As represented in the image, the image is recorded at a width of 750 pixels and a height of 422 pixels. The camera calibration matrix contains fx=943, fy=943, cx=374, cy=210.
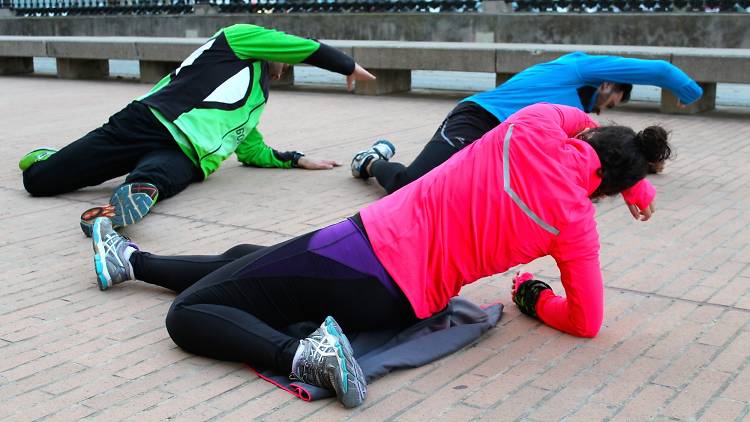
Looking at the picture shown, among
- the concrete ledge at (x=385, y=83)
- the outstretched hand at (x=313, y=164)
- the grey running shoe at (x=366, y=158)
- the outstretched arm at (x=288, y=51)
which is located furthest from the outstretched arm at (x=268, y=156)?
the concrete ledge at (x=385, y=83)

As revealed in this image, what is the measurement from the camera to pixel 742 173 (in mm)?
6070

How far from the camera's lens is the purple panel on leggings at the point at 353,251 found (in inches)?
119

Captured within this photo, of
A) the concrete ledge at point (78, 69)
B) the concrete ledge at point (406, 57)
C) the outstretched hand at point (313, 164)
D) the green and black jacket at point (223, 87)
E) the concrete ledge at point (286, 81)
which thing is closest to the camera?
the green and black jacket at point (223, 87)

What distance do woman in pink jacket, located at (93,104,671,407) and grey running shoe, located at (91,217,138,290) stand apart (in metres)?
0.79

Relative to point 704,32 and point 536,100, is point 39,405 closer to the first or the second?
point 536,100

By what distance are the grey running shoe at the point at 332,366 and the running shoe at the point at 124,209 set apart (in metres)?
2.17

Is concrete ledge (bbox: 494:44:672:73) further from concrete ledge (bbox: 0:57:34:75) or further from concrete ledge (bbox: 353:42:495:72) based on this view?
concrete ledge (bbox: 0:57:34:75)

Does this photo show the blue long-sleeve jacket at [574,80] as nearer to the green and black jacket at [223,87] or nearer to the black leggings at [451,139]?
the black leggings at [451,139]

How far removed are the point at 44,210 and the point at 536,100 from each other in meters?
2.86

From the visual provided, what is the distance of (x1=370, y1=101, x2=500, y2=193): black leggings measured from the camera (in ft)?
17.5

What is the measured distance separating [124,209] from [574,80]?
99.0 inches

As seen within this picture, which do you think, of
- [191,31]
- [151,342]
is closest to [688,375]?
Answer: [151,342]

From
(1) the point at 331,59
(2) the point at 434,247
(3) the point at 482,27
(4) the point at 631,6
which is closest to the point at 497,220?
(2) the point at 434,247

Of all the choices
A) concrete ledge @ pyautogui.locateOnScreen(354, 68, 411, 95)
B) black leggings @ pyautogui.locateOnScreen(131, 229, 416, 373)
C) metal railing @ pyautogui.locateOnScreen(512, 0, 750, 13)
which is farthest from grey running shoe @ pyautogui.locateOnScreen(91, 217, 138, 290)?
metal railing @ pyautogui.locateOnScreen(512, 0, 750, 13)
